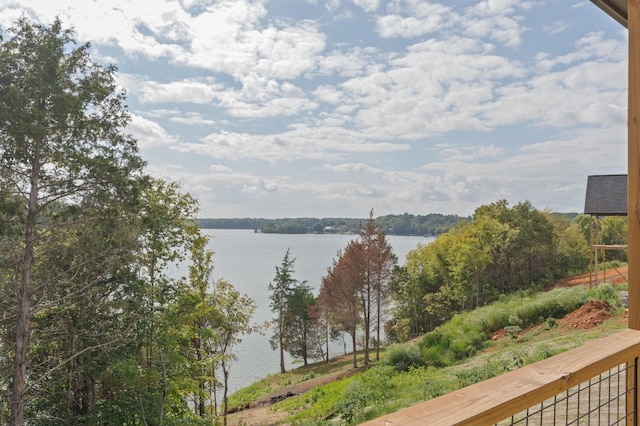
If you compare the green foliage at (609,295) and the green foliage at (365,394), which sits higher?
the green foliage at (609,295)

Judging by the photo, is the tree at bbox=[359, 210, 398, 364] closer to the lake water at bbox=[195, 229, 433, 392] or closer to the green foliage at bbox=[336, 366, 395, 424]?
the lake water at bbox=[195, 229, 433, 392]

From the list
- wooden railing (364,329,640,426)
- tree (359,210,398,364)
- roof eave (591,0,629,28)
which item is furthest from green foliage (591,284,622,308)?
wooden railing (364,329,640,426)

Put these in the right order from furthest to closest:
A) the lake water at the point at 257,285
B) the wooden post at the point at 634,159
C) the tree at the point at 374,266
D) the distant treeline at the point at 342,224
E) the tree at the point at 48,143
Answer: the distant treeline at the point at 342,224, the lake water at the point at 257,285, the tree at the point at 374,266, the tree at the point at 48,143, the wooden post at the point at 634,159

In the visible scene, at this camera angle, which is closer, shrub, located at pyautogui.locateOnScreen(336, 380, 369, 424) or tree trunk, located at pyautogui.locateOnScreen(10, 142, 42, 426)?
shrub, located at pyautogui.locateOnScreen(336, 380, 369, 424)

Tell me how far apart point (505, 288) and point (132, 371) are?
1864 centimetres

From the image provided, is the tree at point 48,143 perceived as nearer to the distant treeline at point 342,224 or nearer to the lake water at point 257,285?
the lake water at point 257,285

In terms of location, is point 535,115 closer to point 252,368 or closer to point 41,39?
point 252,368

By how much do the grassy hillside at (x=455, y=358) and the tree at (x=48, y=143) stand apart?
20.0ft

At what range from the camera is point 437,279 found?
24.5 metres

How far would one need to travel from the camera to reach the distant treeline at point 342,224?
2689 cm

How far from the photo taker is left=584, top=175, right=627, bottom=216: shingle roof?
1208 centimetres

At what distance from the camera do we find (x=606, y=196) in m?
12.5

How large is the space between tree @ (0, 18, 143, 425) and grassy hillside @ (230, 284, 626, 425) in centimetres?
611

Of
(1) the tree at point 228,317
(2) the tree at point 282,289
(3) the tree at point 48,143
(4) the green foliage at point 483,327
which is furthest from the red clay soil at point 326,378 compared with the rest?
(2) the tree at point 282,289
